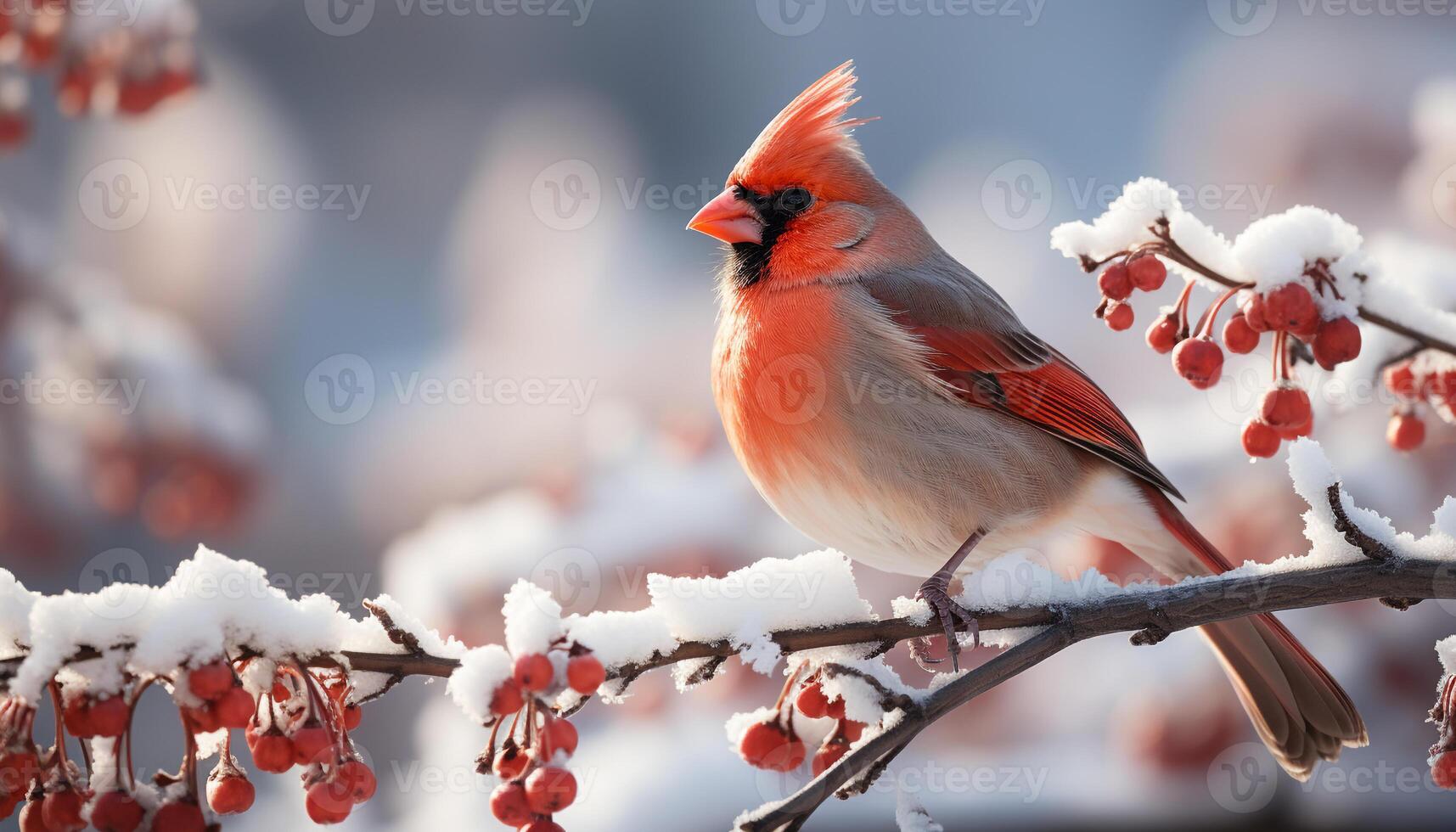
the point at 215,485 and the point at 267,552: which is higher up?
the point at 267,552

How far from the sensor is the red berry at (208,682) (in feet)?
2.87

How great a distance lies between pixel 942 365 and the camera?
1681 mm

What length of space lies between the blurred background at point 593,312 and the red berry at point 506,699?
105 centimetres

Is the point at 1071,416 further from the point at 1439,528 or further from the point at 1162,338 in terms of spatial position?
the point at 1439,528

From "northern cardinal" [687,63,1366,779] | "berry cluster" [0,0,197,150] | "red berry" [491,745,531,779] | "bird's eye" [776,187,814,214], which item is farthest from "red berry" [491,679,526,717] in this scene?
"berry cluster" [0,0,197,150]

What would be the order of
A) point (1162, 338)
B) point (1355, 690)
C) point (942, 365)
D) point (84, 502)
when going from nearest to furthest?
point (1162, 338) → point (942, 365) → point (1355, 690) → point (84, 502)

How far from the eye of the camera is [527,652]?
923 millimetres

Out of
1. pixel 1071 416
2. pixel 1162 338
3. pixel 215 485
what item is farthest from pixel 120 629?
pixel 215 485

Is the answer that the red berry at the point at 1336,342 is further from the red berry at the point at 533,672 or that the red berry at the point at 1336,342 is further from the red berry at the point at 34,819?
the red berry at the point at 34,819

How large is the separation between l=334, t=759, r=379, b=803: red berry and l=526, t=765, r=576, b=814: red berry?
0.15 metres

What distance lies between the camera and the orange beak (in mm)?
1739

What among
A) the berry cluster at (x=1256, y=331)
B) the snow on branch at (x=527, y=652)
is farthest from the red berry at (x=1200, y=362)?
the snow on branch at (x=527, y=652)

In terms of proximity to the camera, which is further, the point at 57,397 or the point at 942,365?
the point at 57,397

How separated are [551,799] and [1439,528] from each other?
2.70ft
